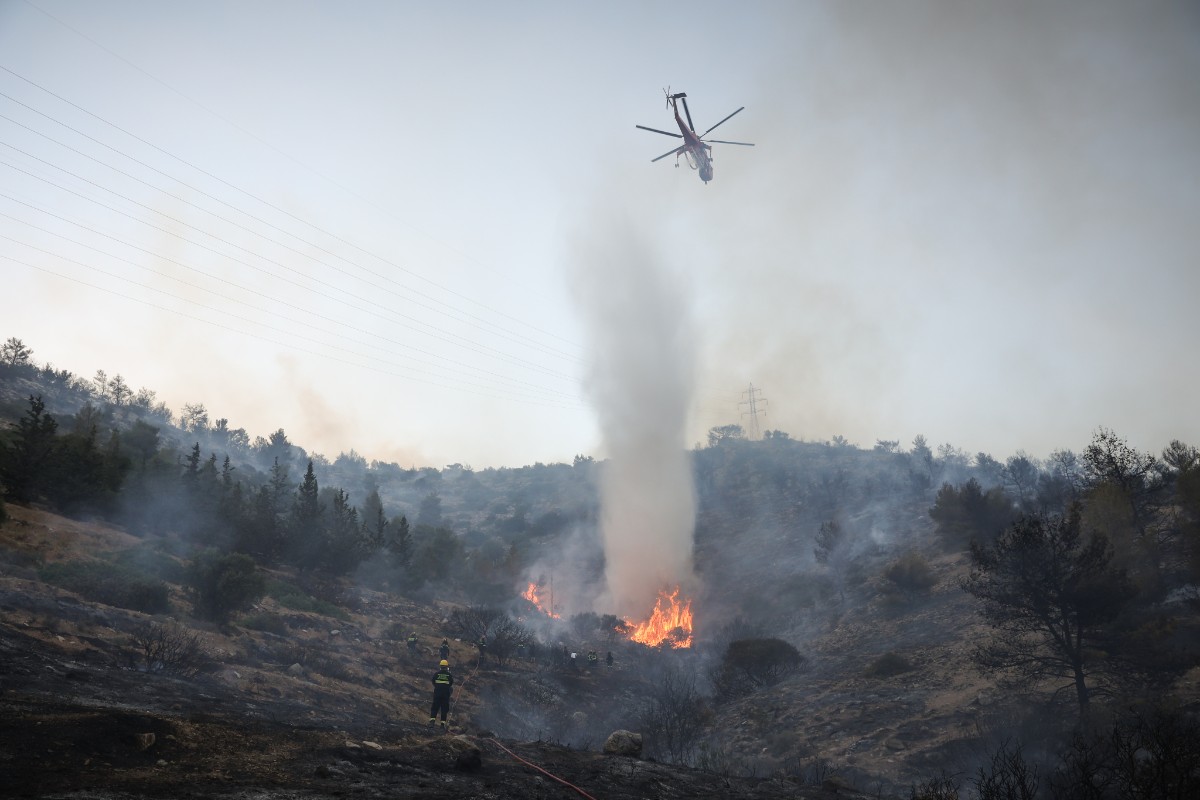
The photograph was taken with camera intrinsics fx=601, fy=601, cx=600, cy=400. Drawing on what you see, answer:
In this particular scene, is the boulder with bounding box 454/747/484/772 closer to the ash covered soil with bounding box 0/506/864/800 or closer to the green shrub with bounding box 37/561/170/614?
the ash covered soil with bounding box 0/506/864/800

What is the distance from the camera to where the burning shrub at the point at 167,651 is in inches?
592

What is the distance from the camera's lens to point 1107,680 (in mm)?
19062

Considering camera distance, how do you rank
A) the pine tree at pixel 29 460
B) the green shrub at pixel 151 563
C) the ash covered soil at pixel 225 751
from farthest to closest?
the pine tree at pixel 29 460 < the green shrub at pixel 151 563 < the ash covered soil at pixel 225 751

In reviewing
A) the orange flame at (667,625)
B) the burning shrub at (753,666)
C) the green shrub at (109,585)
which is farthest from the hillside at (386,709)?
the orange flame at (667,625)

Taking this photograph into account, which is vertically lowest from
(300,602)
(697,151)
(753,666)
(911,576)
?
(753,666)

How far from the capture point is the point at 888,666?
26547 mm

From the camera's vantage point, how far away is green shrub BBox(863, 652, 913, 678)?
26.2 meters

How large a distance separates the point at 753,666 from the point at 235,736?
25682 mm

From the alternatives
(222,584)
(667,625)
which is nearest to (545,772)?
(222,584)

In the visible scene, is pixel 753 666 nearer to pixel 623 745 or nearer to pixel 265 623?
pixel 623 745

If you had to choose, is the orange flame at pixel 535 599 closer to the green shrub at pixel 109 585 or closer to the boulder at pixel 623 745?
the green shrub at pixel 109 585

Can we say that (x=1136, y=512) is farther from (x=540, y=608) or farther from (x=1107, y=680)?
(x=540, y=608)

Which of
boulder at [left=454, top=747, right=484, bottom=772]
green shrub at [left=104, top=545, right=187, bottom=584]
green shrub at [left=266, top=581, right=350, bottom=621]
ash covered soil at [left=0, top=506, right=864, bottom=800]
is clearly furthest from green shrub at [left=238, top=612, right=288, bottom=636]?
boulder at [left=454, top=747, right=484, bottom=772]

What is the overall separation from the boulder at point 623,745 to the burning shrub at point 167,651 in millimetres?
10919
